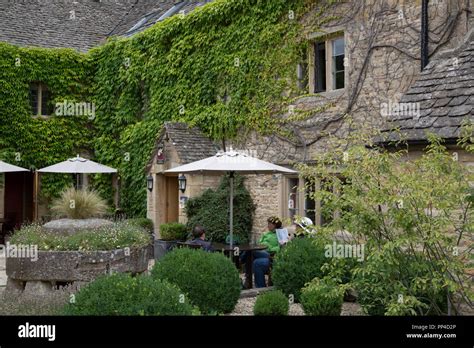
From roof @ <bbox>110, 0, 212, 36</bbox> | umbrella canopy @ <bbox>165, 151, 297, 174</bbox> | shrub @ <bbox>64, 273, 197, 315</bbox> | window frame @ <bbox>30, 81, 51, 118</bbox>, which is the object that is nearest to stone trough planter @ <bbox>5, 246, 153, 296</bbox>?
umbrella canopy @ <bbox>165, 151, 297, 174</bbox>

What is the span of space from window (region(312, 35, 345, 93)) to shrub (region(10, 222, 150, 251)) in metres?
5.55

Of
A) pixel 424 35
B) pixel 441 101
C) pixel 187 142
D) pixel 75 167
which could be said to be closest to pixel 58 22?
pixel 75 167

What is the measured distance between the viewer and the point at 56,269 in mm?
9148

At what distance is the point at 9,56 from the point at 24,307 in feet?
44.2

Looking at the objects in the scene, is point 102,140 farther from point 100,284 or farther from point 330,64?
point 100,284

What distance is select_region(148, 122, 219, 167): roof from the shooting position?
14.9m

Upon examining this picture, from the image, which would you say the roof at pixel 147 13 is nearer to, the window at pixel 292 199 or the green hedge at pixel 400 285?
the window at pixel 292 199

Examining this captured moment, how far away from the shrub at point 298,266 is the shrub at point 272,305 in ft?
4.10

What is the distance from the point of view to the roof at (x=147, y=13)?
20281mm

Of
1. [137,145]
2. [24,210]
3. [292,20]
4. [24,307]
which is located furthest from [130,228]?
[24,210]

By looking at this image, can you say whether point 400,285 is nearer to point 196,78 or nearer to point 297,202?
point 297,202

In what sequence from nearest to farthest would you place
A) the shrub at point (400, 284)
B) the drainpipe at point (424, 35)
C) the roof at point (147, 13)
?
the shrub at point (400, 284) → the drainpipe at point (424, 35) → the roof at point (147, 13)

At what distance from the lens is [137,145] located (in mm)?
18297

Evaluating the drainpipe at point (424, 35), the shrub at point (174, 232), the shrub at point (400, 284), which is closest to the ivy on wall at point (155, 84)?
the shrub at point (174, 232)
